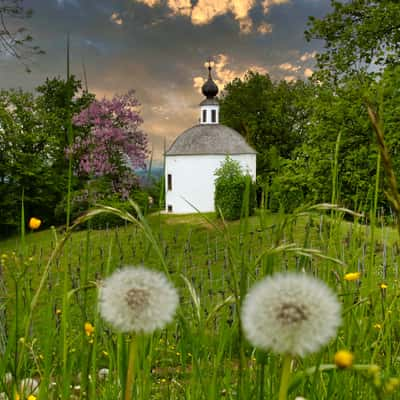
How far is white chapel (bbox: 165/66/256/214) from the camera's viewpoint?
96.5 ft

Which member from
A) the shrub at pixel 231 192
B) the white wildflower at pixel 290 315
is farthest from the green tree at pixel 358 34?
the white wildflower at pixel 290 315

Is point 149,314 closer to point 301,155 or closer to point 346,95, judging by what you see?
point 346,95

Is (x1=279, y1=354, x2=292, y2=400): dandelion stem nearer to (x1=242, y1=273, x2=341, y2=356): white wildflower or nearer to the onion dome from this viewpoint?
(x1=242, y1=273, x2=341, y2=356): white wildflower

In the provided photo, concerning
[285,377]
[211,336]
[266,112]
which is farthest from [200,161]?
[285,377]

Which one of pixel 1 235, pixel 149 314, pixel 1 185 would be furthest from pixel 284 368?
pixel 1 235

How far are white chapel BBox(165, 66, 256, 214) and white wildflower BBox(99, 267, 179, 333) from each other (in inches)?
1102

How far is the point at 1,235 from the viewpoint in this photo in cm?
2917

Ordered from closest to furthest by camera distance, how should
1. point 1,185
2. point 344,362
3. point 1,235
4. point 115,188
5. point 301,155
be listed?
point 344,362, point 301,155, point 115,188, point 1,185, point 1,235

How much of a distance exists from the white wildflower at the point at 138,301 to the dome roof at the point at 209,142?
28.3 metres

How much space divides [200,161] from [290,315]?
95.5 feet

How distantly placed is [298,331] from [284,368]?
1.7 inches

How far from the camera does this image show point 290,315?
524mm

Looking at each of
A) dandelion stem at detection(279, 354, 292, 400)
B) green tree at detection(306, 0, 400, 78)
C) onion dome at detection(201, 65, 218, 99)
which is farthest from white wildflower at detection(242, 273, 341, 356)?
onion dome at detection(201, 65, 218, 99)

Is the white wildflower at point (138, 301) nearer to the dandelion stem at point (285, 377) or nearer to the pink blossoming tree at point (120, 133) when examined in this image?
the dandelion stem at point (285, 377)
